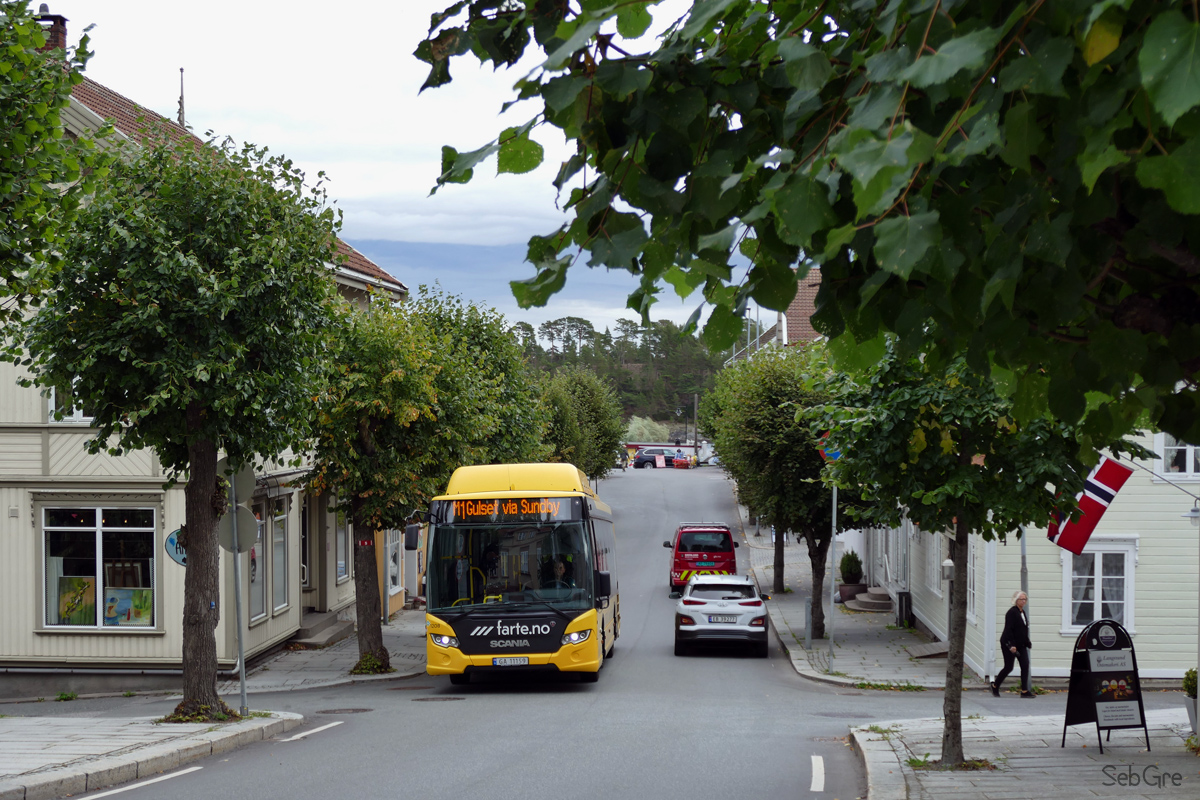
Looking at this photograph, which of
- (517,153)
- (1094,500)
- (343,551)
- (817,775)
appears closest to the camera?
(517,153)

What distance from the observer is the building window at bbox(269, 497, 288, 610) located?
22.9m

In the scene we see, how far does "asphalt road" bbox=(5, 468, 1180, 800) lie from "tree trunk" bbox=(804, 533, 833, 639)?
1930mm

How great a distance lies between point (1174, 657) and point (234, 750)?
49.3ft

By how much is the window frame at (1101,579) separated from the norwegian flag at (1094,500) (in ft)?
15.1

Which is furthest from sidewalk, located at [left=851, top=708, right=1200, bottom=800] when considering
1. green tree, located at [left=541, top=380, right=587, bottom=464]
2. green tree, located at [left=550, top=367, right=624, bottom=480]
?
green tree, located at [left=550, top=367, right=624, bottom=480]

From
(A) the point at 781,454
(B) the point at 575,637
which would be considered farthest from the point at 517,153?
(A) the point at 781,454

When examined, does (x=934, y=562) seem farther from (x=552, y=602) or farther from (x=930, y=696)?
(x=552, y=602)

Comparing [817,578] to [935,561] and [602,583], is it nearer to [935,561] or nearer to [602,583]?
[935,561]

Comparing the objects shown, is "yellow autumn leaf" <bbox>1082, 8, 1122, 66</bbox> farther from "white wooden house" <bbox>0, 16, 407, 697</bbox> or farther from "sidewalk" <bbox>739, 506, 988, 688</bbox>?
"white wooden house" <bbox>0, 16, 407, 697</bbox>

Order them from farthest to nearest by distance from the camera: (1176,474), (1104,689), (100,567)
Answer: (100,567)
(1176,474)
(1104,689)

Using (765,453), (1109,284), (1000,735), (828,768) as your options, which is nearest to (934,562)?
(765,453)

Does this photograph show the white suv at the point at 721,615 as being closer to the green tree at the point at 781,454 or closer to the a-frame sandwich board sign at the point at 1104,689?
the green tree at the point at 781,454

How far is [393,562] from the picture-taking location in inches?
1227

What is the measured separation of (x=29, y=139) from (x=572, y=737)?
27.0 feet
